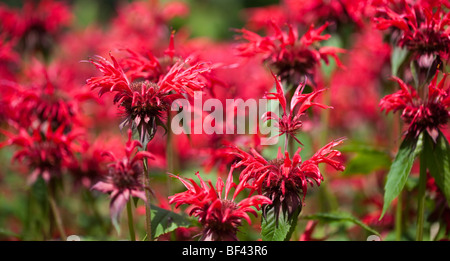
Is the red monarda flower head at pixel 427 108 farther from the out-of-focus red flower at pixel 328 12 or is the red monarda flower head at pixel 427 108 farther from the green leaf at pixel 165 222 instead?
the green leaf at pixel 165 222

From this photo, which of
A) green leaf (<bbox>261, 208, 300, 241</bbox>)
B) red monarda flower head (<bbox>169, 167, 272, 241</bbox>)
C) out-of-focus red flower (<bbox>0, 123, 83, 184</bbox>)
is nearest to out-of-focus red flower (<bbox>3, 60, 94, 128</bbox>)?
out-of-focus red flower (<bbox>0, 123, 83, 184</bbox>)

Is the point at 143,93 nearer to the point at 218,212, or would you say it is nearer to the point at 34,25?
the point at 218,212

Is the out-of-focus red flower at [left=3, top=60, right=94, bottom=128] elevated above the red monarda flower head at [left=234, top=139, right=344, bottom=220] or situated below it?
above

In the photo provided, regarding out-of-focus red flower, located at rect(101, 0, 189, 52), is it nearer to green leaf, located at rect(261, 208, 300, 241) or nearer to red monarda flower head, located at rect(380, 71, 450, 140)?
red monarda flower head, located at rect(380, 71, 450, 140)

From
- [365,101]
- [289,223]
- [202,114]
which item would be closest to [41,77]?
[202,114]

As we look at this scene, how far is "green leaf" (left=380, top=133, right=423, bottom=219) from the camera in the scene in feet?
3.93

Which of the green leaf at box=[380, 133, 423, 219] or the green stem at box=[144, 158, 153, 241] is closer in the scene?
the green stem at box=[144, 158, 153, 241]

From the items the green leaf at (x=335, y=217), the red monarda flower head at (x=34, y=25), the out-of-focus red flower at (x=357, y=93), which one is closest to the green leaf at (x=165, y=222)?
the green leaf at (x=335, y=217)

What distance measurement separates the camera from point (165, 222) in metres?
1.16

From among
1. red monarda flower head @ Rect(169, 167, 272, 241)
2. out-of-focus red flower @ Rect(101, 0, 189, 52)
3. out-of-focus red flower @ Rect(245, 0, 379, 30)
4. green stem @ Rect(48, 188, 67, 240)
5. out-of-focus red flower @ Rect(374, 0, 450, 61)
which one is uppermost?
out-of-focus red flower @ Rect(101, 0, 189, 52)

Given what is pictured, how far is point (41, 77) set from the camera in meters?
1.96

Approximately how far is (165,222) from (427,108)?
741 millimetres

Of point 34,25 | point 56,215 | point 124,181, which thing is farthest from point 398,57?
point 34,25

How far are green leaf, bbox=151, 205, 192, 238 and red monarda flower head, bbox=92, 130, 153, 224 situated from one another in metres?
0.09
